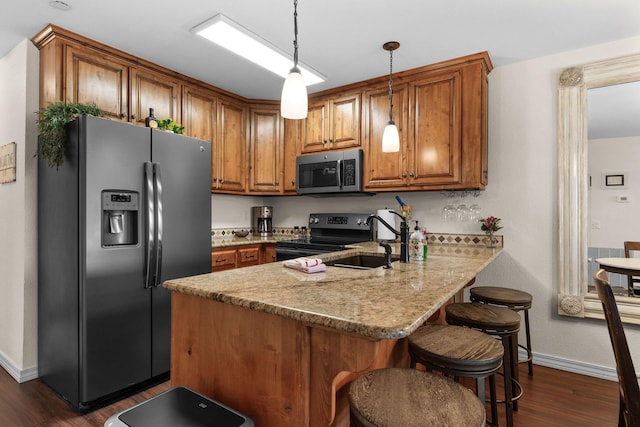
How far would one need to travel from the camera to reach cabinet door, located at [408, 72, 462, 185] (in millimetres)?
2873

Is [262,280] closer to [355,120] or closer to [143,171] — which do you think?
[143,171]

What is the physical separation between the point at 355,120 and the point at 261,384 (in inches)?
107

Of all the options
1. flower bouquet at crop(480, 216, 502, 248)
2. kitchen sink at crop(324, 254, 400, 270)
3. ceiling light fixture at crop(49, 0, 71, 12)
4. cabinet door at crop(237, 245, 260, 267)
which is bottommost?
cabinet door at crop(237, 245, 260, 267)

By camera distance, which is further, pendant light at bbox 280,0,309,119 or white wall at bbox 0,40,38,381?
white wall at bbox 0,40,38,381

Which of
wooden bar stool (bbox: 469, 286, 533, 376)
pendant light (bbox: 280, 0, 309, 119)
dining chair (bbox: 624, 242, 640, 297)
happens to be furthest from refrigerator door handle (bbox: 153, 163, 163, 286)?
Answer: dining chair (bbox: 624, 242, 640, 297)

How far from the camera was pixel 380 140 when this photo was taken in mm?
3256

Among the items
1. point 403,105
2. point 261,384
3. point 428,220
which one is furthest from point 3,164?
point 428,220

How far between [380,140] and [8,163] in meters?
3.02

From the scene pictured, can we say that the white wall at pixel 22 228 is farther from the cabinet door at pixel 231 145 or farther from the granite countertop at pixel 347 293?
the granite countertop at pixel 347 293

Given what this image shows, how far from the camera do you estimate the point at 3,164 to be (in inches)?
107

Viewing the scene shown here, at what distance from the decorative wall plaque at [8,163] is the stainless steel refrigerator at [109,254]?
0.97ft

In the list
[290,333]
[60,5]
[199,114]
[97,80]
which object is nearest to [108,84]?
[97,80]

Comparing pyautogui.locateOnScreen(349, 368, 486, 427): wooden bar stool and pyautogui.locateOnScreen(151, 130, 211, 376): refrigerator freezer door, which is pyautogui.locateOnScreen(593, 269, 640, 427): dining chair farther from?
pyautogui.locateOnScreen(151, 130, 211, 376): refrigerator freezer door

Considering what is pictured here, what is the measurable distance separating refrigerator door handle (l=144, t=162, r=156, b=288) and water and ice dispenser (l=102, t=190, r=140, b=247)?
75 mm
